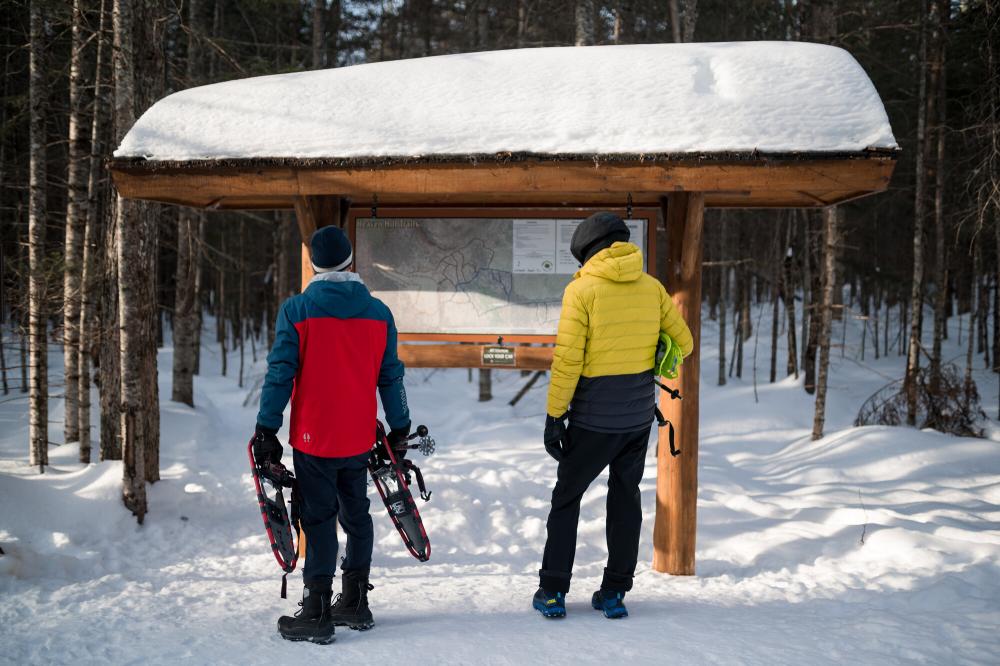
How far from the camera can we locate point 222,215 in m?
16.1

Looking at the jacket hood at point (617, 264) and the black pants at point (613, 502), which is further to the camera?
the black pants at point (613, 502)

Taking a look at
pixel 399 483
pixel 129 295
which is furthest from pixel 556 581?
pixel 129 295

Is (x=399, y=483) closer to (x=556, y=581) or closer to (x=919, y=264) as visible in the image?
(x=556, y=581)

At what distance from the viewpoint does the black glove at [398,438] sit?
3.61 metres

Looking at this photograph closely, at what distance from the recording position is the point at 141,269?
17.5 ft

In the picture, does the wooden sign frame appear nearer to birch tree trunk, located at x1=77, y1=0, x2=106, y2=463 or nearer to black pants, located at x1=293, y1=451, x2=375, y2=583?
black pants, located at x1=293, y1=451, x2=375, y2=583

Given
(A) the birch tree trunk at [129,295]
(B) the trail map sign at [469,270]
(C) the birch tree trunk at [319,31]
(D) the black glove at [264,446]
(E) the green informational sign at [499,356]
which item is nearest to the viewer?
(D) the black glove at [264,446]

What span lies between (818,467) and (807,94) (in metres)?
5.64

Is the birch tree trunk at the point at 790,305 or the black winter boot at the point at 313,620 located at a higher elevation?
the birch tree trunk at the point at 790,305

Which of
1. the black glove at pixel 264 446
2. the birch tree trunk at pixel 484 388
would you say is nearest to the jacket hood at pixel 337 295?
the black glove at pixel 264 446

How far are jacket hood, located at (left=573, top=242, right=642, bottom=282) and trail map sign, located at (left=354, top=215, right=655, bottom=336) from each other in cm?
123

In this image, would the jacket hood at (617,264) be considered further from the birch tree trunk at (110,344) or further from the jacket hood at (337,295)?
the birch tree trunk at (110,344)

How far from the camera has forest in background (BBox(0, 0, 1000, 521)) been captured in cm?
558

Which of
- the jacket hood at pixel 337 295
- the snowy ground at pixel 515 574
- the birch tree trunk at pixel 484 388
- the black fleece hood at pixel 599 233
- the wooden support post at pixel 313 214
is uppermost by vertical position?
the wooden support post at pixel 313 214
